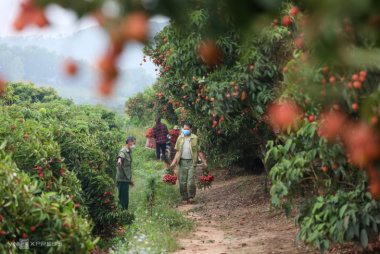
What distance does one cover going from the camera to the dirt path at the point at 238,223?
635 centimetres

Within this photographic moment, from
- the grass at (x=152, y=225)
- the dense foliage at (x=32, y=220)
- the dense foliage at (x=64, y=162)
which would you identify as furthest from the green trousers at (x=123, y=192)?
the dense foliage at (x=32, y=220)

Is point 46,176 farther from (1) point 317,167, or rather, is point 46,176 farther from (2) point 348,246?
(2) point 348,246

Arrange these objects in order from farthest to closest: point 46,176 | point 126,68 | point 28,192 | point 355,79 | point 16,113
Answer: point 16,113 → point 46,176 → point 28,192 → point 355,79 → point 126,68

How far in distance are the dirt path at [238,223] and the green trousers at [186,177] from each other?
1.04 feet

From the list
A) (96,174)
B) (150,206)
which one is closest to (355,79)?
(96,174)

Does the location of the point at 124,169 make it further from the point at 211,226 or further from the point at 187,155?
the point at 187,155

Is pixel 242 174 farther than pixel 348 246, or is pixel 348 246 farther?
pixel 242 174

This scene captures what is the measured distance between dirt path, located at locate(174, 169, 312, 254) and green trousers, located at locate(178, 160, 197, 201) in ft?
1.04

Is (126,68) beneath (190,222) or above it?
above

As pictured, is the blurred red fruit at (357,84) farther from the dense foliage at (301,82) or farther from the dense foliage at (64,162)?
the dense foliage at (64,162)

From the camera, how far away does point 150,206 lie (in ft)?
28.4

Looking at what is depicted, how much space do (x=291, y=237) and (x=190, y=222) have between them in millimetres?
2011

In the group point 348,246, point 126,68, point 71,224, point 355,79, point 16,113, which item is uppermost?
point 16,113

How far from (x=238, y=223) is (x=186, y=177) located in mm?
2064
